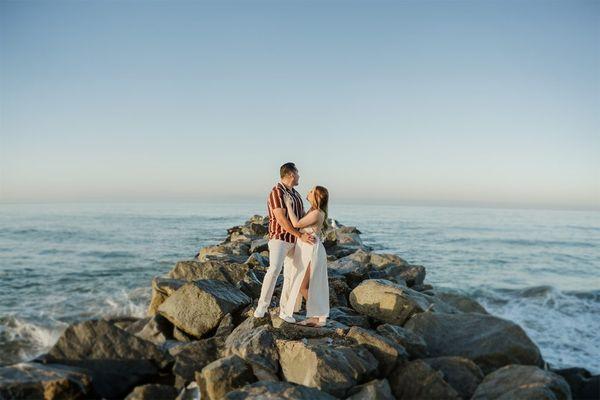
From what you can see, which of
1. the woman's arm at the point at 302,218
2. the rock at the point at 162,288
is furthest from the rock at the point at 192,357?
the rock at the point at 162,288

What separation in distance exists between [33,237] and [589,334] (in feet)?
99.4

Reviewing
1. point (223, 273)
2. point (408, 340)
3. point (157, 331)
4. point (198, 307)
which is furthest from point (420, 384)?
point (223, 273)

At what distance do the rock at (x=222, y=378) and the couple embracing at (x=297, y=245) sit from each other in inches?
55.9

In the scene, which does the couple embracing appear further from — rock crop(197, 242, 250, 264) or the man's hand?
rock crop(197, 242, 250, 264)

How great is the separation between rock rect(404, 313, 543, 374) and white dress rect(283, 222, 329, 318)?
1.69 m

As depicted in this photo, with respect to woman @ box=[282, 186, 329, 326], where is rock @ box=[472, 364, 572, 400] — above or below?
below

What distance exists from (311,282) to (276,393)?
95.5 inches

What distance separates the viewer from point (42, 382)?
16.5 feet

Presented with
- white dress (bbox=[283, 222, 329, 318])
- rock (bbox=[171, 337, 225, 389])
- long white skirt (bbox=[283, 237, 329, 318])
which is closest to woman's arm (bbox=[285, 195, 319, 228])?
white dress (bbox=[283, 222, 329, 318])

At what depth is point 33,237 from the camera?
2894 cm

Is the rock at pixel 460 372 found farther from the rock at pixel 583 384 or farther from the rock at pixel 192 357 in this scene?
the rock at pixel 192 357

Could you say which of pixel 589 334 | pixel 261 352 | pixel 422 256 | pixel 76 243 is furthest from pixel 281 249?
pixel 76 243

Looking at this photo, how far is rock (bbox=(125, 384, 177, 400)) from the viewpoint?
5.18 metres

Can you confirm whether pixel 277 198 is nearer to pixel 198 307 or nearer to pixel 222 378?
pixel 198 307
